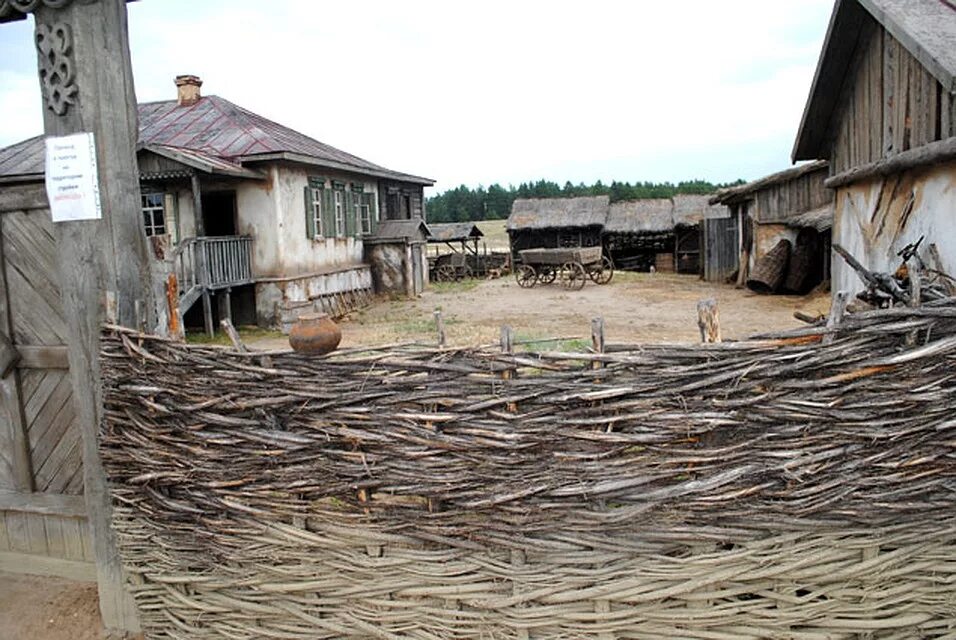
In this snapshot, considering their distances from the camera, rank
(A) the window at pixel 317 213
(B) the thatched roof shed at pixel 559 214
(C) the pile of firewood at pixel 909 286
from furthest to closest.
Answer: (B) the thatched roof shed at pixel 559 214 → (A) the window at pixel 317 213 → (C) the pile of firewood at pixel 909 286

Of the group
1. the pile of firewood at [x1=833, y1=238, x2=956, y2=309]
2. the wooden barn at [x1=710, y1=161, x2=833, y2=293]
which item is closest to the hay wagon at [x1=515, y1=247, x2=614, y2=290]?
the wooden barn at [x1=710, y1=161, x2=833, y2=293]

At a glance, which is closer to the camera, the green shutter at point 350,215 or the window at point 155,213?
the window at point 155,213

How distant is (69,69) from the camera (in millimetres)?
3234

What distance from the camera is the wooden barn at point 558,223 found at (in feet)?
105

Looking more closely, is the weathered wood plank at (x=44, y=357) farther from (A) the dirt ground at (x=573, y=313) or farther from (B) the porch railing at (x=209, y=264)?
(B) the porch railing at (x=209, y=264)

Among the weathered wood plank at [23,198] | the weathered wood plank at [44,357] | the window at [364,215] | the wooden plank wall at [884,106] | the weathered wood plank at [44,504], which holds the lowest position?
the weathered wood plank at [44,504]

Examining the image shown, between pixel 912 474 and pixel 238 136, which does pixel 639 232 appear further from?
pixel 912 474

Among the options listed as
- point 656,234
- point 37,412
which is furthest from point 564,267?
point 37,412

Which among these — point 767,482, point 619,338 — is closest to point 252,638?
point 767,482

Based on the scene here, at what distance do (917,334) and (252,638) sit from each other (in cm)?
300

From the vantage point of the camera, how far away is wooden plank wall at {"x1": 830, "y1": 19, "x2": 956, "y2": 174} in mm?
4199

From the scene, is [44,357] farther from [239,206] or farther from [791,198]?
[791,198]

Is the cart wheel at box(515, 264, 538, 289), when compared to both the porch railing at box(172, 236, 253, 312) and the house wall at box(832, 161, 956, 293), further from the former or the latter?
the house wall at box(832, 161, 956, 293)

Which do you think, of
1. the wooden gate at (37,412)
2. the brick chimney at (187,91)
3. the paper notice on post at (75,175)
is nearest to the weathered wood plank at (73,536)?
the wooden gate at (37,412)
